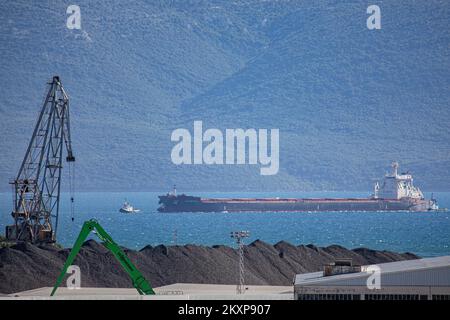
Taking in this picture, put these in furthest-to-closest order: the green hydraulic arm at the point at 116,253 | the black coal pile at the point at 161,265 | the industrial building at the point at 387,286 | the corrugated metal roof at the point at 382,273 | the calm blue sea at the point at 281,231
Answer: the calm blue sea at the point at 281,231 → the black coal pile at the point at 161,265 → the green hydraulic arm at the point at 116,253 → the corrugated metal roof at the point at 382,273 → the industrial building at the point at 387,286

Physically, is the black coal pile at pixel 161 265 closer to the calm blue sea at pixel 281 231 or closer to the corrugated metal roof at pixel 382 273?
the corrugated metal roof at pixel 382 273

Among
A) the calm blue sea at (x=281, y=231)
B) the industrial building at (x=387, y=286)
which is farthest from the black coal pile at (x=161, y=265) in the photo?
the calm blue sea at (x=281, y=231)

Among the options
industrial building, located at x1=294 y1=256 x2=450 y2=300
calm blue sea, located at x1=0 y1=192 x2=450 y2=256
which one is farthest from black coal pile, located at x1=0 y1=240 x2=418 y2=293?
calm blue sea, located at x1=0 y1=192 x2=450 y2=256

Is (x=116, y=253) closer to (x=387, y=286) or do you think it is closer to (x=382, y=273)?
(x=382, y=273)

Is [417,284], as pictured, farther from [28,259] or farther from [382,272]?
[28,259]

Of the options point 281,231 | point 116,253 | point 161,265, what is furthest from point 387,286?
point 281,231

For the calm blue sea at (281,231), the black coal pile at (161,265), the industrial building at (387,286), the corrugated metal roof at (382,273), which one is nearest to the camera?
the industrial building at (387,286)

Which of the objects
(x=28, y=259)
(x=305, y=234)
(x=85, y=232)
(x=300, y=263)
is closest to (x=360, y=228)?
(x=305, y=234)
